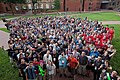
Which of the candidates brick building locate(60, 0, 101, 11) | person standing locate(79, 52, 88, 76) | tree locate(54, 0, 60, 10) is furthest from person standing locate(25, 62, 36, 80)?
brick building locate(60, 0, 101, 11)

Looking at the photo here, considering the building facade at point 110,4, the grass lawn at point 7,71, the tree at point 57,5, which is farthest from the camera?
the building facade at point 110,4

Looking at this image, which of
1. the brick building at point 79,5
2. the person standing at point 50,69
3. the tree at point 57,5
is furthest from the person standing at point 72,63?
the brick building at point 79,5

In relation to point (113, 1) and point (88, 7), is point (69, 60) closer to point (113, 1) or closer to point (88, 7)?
point (88, 7)

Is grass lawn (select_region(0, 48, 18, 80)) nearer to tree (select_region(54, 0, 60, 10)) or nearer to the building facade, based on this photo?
tree (select_region(54, 0, 60, 10))

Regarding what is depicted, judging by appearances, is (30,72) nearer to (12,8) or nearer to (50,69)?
(50,69)

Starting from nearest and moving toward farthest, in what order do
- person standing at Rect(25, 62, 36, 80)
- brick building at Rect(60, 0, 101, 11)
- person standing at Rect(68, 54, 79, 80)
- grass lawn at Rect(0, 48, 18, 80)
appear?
person standing at Rect(25, 62, 36, 80)
person standing at Rect(68, 54, 79, 80)
grass lawn at Rect(0, 48, 18, 80)
brick building at Rect(60, 0, 101, 11)

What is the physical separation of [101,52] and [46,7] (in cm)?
5595

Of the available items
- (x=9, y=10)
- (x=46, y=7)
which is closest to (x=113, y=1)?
(x=46, y=7)

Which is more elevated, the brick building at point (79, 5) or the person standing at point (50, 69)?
the brick building at point (79, 5)

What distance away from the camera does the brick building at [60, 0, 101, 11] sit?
6669cm

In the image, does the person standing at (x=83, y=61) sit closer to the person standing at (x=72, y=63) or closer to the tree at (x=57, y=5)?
the person standing at (x=72, y=63)

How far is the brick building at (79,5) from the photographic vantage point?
2625 inches

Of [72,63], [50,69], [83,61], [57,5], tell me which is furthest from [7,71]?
[57,5]

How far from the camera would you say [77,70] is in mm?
11398
